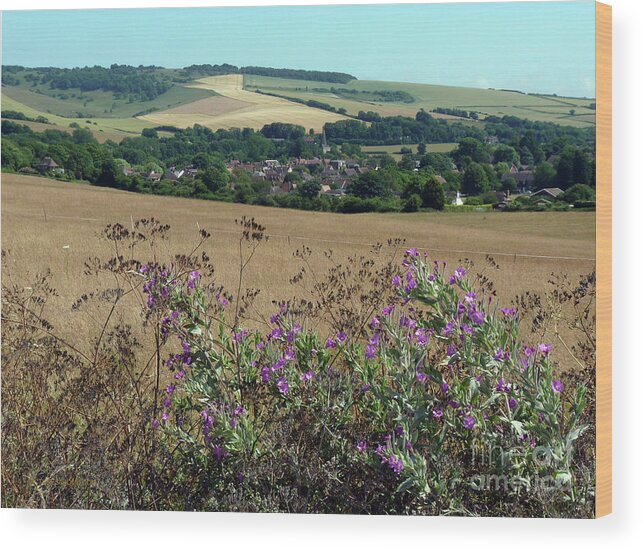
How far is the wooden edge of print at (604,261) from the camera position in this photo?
535 cm

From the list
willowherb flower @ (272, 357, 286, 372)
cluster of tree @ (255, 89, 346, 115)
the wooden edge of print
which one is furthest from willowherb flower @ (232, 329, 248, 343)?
the wooden edge of print

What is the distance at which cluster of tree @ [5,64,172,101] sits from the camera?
6.39 meters

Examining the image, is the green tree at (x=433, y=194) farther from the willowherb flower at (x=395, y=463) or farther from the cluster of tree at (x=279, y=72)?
the willowherb flower at (x=395, y=463)

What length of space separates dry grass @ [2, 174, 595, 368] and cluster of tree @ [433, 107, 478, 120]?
25.4 inches

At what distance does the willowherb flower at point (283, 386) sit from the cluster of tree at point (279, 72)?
201 centimetres

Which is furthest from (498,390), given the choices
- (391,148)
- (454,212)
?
(391,148)

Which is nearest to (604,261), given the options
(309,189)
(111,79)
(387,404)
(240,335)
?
(387,404)

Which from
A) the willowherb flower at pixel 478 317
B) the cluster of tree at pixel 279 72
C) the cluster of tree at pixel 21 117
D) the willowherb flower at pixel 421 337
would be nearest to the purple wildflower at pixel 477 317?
the willowherb flower at pixel 478 317

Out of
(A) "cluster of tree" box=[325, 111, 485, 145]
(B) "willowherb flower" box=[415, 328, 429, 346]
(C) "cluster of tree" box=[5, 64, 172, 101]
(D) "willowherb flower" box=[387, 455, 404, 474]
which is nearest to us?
(D) "willowherb flower" box=[387, 455, 404, 474]

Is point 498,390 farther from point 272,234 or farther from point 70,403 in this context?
point 70,403

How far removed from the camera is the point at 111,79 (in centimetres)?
647

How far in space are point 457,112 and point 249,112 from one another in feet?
4.77

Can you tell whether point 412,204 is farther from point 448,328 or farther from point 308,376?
point 308,376

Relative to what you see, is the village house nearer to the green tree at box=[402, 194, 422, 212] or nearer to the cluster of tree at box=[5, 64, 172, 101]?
the cluster of tree at box=[5, 64, 172, 101]
